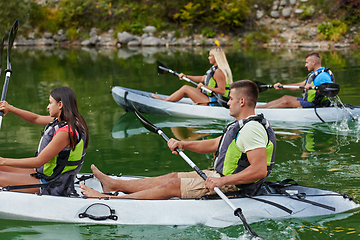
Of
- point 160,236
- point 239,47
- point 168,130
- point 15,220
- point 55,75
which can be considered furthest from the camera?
point 239,47

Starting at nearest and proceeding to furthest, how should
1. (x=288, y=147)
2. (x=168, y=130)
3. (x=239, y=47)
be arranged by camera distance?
(x=288, y=147) < (x=168, y=130) < (x=239, y=47)

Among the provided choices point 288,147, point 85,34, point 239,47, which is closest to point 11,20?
point 85,34

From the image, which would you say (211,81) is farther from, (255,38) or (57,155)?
(255,38)

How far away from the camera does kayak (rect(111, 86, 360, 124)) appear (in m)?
7.12

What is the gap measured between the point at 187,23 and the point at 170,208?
24415mm

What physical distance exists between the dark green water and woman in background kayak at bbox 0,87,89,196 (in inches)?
15.0

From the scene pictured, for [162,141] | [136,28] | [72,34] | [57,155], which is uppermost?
[72,34]

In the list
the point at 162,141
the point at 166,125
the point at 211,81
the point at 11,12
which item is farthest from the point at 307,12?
the point at 162,141

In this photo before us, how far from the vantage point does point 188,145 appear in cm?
384

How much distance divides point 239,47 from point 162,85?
13.4 meters

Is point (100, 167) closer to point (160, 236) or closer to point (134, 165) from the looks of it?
point (134, 165)

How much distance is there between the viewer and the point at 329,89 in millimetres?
6773

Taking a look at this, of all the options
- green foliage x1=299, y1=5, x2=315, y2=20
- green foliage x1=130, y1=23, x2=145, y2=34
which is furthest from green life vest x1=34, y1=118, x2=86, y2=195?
green foliage x1=130, y1=23, x2=145, y2=34

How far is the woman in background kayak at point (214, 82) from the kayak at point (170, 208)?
152 inches
